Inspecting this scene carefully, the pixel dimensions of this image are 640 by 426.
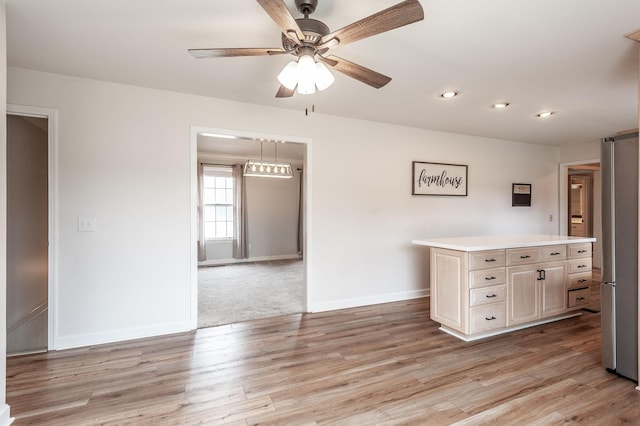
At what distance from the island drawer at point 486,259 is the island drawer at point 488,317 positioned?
38cm

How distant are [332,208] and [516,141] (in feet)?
11.9

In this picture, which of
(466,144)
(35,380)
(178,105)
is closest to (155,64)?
(178,105)

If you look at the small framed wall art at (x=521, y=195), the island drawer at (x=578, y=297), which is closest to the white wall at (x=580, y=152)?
the small framed wall art at (x=521, y=195)

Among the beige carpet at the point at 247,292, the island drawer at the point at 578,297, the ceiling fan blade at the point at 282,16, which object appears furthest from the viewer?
the beige carpet at the point at 247,292

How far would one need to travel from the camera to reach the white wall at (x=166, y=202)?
106 inches

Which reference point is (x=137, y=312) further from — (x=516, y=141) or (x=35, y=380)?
(x=516, y=141)

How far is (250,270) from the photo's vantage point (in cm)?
615

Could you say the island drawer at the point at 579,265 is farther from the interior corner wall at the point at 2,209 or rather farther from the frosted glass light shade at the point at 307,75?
the interior corner wall at the point at 2,209

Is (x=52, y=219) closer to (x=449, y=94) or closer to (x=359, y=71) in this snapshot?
(x=359, y=71)

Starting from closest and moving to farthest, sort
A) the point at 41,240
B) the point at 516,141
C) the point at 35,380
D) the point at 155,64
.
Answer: the point at 35,380 < the point at 155,64 < the point at 41,240 < the point at 516,141

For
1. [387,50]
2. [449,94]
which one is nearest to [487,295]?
[449,94]

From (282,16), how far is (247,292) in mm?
3893

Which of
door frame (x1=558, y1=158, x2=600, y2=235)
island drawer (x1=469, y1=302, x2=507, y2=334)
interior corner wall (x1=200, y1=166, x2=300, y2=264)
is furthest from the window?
door frame (x1=558, y1=158, x2=600, y2=235)

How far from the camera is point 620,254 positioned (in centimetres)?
221
